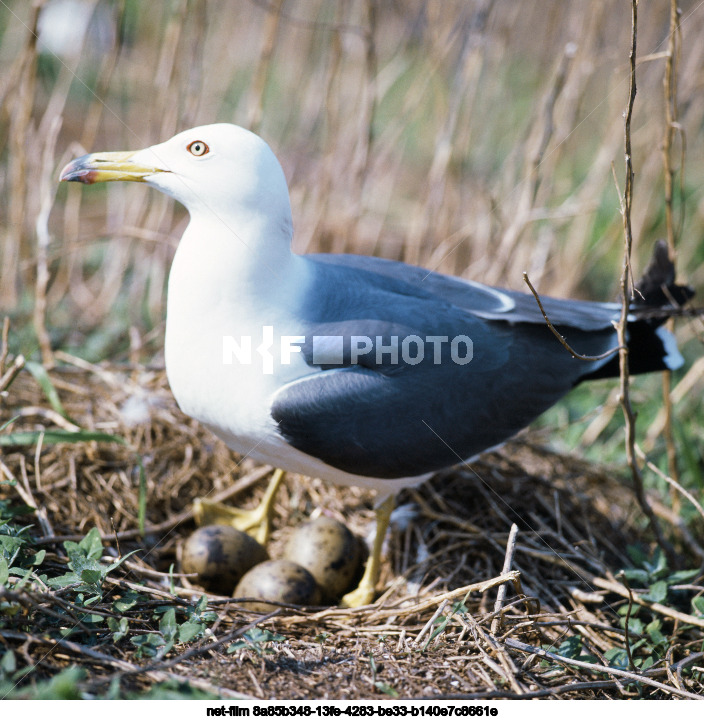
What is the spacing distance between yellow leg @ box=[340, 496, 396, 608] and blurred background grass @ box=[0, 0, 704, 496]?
1081mm

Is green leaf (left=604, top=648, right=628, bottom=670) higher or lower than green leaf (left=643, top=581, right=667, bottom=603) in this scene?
lower

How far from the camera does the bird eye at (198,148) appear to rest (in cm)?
258

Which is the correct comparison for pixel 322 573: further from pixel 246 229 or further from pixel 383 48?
pixel 383 48

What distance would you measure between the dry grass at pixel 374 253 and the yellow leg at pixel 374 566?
0.34 feet

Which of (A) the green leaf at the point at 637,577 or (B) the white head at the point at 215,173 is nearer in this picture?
(B) the white head at the point at 215,173

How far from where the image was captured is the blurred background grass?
4.13m

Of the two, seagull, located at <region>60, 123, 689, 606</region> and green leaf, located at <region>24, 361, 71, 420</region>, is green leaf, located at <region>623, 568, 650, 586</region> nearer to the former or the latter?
seagull, located at <region>60, 123, 689, 606</region>

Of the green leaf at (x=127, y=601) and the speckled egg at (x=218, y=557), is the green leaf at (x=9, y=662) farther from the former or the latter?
the speckled egg at (x=218, y=557)

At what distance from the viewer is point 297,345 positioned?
2.61m

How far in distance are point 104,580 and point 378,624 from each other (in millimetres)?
1039

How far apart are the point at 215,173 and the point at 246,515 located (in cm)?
165

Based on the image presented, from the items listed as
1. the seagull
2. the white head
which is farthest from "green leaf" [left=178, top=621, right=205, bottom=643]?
the white head

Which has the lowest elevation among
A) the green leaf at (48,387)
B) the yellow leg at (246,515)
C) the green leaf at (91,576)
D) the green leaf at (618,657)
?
the green leaf at (618,657)

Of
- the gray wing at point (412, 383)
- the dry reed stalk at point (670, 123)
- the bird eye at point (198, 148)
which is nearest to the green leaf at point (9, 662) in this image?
the gray wing at point (412, 383)
